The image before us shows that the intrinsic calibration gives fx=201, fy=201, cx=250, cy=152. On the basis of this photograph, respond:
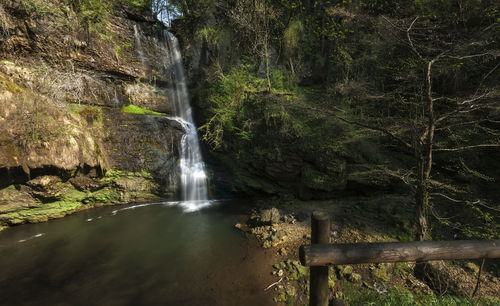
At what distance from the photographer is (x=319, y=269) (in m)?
2.57

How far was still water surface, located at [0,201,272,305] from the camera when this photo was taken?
5094 mm

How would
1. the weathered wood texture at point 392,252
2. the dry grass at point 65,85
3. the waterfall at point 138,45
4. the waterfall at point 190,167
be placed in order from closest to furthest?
the weathered wood texture at point 392,252 → the dry grass at point 65,85 → the waterfall at point 190,167 → the waterfall at point 138,45

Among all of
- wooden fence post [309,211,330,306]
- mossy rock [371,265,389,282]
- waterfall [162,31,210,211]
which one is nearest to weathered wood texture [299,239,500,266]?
wooden fence post [309,211,330,306]

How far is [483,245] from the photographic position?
7.64 ft

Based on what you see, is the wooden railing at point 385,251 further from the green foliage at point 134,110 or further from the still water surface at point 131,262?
the green foliage at point 134,110

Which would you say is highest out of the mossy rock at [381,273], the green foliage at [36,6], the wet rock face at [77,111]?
the green foliage at [36,6]

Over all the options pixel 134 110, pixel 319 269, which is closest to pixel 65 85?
pixel 134 110

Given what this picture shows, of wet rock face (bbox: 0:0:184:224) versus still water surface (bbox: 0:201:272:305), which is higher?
wet rock face (bbox: 0:0:184:224)

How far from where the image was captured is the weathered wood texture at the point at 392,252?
7.34ft

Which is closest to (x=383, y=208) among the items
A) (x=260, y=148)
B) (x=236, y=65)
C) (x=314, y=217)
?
(x=260, y=148)

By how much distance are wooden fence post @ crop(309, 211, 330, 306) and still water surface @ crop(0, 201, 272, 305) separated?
2.94 m

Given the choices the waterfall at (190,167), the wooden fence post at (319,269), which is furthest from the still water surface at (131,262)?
the wooden fence post at (319,269)

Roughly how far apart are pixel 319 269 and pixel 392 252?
2.83 ft

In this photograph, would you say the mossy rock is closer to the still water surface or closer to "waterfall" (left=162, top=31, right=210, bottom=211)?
the still water surface
